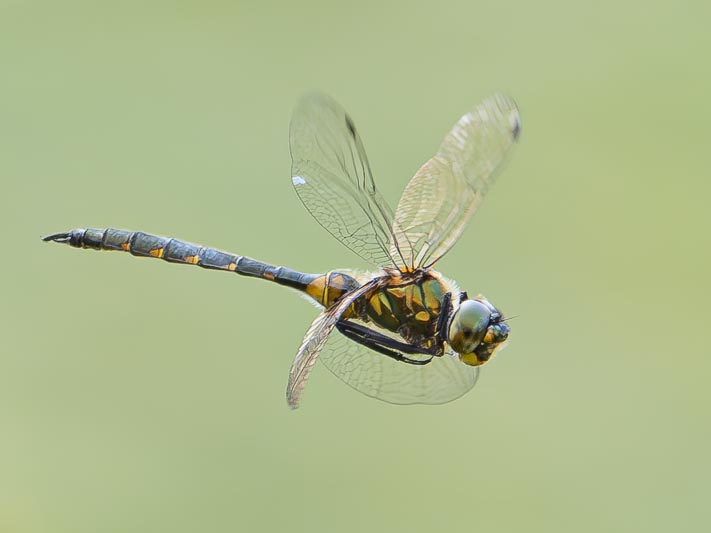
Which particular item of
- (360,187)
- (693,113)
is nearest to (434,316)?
(360,187)

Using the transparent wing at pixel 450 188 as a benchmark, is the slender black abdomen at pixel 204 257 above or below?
below

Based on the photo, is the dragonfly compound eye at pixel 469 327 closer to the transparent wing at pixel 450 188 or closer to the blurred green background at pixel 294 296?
the transparent wing at pixel 450 188

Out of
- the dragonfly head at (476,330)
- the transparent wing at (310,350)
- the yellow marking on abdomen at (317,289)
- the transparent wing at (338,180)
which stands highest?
the transparent wing at (338,180)

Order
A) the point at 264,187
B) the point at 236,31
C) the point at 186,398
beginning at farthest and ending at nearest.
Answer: the point at 236,31 < the point at 264,187 < the point at 186,398

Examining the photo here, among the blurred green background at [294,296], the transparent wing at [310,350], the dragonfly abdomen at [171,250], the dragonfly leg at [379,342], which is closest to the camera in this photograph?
the transparent wing at [310,350]

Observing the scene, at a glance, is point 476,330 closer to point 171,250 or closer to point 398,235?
point 398,235

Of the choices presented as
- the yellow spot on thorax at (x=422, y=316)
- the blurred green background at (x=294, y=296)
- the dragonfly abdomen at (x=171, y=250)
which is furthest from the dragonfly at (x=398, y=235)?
the blurred green background at (x=294, y=296)

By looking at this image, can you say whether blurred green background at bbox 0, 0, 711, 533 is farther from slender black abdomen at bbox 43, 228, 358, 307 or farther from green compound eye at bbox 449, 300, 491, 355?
green compound eye at bbox 449, 300, 491, 355

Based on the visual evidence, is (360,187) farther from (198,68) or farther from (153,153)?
(198,68)
